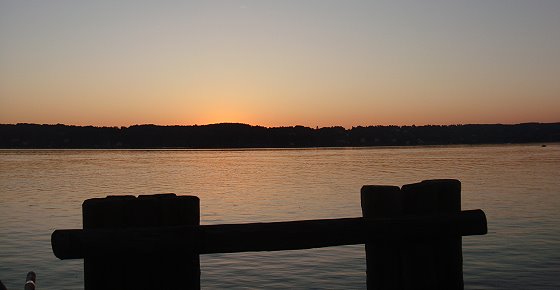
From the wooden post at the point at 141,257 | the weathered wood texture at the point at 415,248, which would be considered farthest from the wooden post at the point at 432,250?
the wooden post at the point at 141,257

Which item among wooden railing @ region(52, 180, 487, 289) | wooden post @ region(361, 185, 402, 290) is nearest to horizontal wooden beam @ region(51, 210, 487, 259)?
wooden railing @ region(52, 180, 487, 289)

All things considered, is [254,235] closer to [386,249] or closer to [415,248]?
[386,249]

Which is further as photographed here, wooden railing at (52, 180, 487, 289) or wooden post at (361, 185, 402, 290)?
A: wooden post at (361, 185, 402, 290)

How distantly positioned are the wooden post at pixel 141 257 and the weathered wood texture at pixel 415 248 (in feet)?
4.83

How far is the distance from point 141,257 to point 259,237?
2.81ft

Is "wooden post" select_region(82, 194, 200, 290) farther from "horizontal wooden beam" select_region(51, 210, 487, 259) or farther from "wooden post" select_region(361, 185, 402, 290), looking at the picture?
"wooden post" select_region(361, 185, 402, 290)

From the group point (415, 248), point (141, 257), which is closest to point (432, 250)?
point (415, 248)

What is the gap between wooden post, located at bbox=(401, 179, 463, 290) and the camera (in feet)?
16.9

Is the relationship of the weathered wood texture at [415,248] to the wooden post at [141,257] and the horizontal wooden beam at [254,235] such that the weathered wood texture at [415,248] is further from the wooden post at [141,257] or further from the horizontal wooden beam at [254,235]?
the wooden post at [141,257]

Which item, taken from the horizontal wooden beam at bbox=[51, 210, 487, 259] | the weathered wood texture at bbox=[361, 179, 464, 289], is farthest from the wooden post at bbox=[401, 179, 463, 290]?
the horizontal wooden beam at bbox=[51, 210, 487, 259]

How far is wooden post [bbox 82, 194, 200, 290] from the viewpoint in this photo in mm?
4449

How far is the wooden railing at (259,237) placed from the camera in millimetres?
4426

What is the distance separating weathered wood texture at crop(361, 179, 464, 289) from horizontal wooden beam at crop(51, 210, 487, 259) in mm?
84

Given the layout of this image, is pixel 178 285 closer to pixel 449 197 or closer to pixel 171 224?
pixel 171 224
